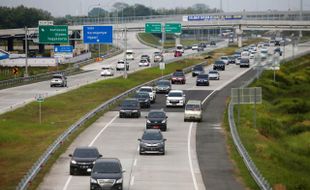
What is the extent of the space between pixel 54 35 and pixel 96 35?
6.30 metres

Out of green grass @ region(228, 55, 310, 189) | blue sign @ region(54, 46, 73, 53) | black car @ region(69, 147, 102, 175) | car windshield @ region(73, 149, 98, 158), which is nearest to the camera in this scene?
black car @ region(69, 147, 102, 175)

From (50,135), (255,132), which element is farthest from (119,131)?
(255,132)

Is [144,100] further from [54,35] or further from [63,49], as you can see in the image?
[63,49]

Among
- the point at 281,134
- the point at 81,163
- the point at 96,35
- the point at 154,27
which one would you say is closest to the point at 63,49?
the point at 154,27

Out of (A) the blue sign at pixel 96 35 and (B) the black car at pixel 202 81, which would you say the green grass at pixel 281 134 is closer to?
(B) the black car at pixel 202 81

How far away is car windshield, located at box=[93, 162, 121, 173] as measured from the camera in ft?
113

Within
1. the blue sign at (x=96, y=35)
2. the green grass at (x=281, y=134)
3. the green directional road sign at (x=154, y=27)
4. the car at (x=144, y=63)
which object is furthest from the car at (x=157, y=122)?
the green directional road sign at (x=154, y=27)

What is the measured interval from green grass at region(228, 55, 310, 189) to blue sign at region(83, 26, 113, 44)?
24.1m

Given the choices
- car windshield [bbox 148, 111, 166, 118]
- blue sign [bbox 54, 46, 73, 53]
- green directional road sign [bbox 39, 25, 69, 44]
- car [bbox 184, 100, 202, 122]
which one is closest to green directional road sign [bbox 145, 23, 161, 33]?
blue sign [bbox 54, 46, 73, 53]

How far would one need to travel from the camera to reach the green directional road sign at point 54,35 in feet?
412

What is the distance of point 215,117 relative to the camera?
68.0m

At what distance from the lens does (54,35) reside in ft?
416

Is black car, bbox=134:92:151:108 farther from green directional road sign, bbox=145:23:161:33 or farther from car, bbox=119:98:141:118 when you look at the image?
green directional road sign, bbox=145:23:161:33

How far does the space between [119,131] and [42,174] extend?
1893 centimetres
